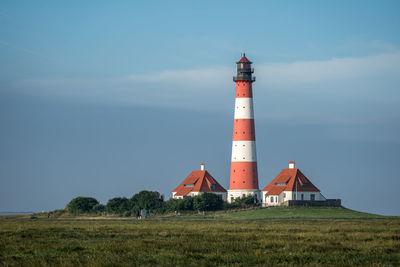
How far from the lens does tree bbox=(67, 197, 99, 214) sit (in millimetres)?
96250

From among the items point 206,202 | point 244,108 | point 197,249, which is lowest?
point 197,249

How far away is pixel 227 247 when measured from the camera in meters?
30.8

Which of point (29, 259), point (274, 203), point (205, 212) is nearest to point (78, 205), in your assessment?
point (205, 212)

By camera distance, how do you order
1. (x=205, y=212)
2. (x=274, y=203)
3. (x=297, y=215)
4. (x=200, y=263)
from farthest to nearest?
1. (x=274, y=203)
2. (x=205, y=212)
3. (x=297, y=215)
4. (x=200, y=263)

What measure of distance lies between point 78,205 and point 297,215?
117ft

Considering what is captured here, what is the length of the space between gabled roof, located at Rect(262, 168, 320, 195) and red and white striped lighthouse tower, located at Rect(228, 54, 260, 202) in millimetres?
4530

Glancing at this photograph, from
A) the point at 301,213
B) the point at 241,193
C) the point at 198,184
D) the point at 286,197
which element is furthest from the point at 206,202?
the point at 301,213

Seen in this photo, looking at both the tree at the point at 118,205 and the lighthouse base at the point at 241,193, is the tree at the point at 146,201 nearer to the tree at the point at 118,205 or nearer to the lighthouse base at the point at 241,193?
the tree at the point at 118,205

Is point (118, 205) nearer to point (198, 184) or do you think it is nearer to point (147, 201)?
point (147, 201)

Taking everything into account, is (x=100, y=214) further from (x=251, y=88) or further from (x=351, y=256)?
(x=351, y=256)

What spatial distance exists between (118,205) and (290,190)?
25.2 meters

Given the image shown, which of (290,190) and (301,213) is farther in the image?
(290,190)

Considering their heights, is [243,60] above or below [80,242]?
above

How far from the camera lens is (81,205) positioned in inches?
3809
